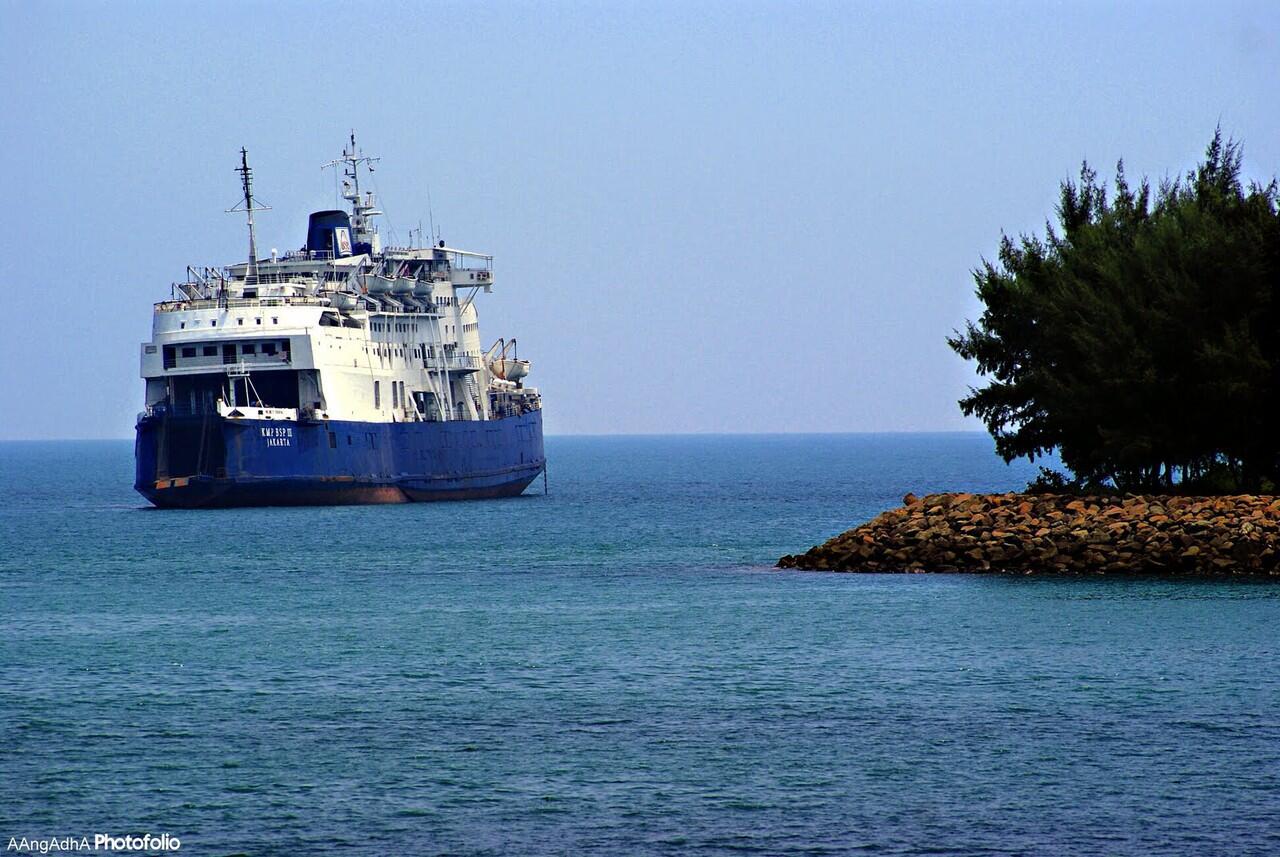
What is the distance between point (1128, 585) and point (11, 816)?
75.3ft

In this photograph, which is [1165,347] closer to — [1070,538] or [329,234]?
[1070,538]

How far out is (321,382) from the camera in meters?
60.9

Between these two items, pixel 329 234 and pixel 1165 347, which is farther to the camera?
pixel 329 234

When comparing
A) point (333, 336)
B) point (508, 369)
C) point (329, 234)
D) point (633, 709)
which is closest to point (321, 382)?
point (333, 336)

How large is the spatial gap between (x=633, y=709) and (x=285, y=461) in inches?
1485

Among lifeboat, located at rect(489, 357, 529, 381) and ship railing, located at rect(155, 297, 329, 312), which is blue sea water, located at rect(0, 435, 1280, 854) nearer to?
ship railing, located at rect(155, 297, 329, 312)

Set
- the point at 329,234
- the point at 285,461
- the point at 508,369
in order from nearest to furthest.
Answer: the point at 285,461 < the point at 329,234 < the point at 508,369

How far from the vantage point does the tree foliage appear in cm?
3950

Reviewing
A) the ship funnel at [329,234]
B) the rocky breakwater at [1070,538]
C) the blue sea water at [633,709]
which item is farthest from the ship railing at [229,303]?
the rocky breakwater at [1070,538]

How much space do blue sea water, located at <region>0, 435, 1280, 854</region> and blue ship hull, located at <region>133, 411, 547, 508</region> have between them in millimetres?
14186

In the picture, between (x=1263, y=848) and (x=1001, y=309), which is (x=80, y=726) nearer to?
(x=1263, y=848)

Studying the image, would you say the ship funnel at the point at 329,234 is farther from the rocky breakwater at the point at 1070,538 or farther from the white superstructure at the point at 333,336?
the rocky breakwater at the point at 1070,538

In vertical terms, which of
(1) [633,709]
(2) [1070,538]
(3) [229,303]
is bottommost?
(1) [633,709]

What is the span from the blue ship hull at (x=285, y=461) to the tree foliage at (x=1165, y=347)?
2499 centimetres
